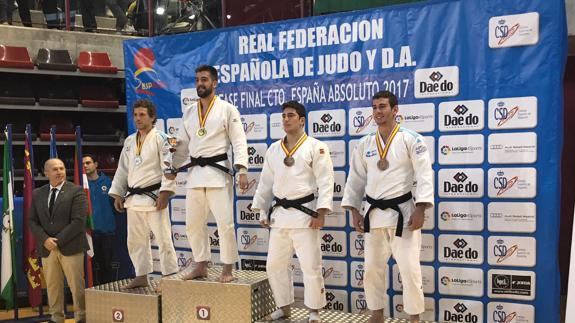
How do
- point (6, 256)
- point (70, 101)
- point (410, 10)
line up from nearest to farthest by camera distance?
1. point (410, 10)
2. point (6, 256)
3. point (70, 101)

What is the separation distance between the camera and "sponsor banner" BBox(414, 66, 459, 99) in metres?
4.82

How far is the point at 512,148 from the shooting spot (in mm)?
4578

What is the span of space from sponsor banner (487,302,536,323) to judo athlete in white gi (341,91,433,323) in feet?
2.64

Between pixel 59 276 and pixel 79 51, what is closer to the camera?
pixel 59 276

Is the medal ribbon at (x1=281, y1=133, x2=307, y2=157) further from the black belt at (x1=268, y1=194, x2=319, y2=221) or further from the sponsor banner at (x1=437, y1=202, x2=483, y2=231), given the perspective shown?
the sponsor banner at (x1=437, y1=202, x2=483, y2=231)

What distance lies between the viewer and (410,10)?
505 cm

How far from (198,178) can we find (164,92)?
1.97 metres

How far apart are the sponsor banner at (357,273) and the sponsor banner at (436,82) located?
1.59 meters

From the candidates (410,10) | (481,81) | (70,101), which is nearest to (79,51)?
(70,101)

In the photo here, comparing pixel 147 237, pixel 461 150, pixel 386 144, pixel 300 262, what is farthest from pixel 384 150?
pixel 147 237

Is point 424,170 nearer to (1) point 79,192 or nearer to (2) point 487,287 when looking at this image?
(2) point 487,287

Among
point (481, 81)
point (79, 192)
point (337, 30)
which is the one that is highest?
point (337, 30)

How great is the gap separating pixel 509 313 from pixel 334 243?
1.60m

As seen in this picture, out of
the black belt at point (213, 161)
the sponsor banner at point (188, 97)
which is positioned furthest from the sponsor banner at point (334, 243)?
the sponsor banner at point (188, 97)
